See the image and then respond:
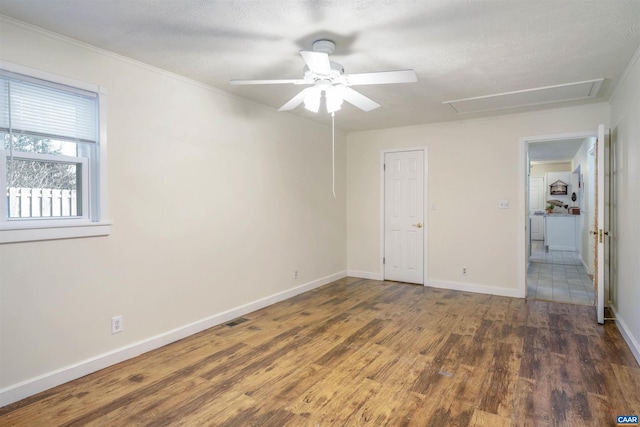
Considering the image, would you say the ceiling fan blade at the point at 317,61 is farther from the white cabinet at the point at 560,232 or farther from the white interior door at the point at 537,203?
the white interior door at the point at 537,203

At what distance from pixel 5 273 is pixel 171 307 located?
1264mm

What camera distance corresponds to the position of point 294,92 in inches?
145

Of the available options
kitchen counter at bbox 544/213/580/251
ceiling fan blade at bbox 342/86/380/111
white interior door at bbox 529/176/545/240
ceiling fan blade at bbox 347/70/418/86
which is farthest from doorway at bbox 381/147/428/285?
white interior door at bbox 529/176/545/240

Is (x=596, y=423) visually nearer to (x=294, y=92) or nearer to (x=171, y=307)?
(x=171, y=307)

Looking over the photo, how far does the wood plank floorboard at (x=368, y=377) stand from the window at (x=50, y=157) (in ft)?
3.75

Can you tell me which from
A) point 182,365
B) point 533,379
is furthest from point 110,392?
point 533,379

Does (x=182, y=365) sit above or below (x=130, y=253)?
below

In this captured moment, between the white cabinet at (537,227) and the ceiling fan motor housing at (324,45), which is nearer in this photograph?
the ceiling fan motor housing at (324,45)

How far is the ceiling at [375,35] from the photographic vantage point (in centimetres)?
210

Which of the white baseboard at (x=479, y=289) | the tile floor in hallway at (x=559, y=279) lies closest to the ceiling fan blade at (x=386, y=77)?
the white baseboard at (x=479, y=289)

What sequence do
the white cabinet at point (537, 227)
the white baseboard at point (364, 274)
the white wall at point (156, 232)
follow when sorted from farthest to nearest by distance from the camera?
1. the white cabinet at point (537, 227)
2. the white baseboard at point (364, 274)
3. the white wall at point (156, 232)

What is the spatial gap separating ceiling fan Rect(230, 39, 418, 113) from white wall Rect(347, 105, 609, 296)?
2.62 meters

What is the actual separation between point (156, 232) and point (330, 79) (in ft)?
6.37

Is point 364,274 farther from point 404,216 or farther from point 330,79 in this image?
point 330,79
